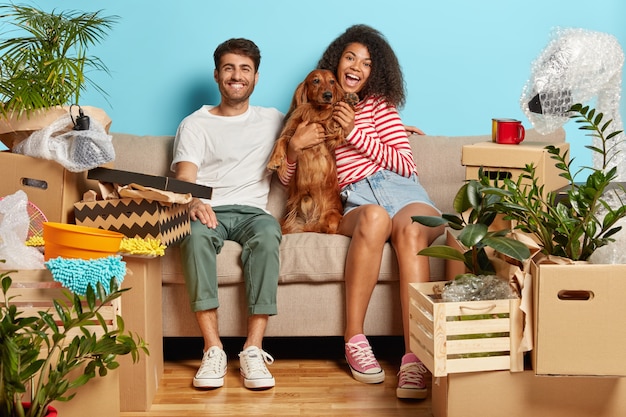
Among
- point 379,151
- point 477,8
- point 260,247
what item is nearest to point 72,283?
point 260,247

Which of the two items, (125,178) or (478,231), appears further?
(125,178)

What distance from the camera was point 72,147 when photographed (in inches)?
101

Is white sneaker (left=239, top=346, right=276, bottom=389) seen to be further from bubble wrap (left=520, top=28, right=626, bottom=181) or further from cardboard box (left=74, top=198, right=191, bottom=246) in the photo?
bubble wrap (left=520, top=28, right=626, bottom=181)

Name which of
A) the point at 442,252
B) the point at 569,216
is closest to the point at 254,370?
the point at 442,252

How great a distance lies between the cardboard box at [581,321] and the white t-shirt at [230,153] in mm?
1274

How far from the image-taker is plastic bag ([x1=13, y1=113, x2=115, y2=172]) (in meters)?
2.55

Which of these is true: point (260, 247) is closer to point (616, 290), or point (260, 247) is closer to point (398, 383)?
point (398, 383)

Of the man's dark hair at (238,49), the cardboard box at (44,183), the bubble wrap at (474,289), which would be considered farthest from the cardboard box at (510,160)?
the cardboard box at (44,183)

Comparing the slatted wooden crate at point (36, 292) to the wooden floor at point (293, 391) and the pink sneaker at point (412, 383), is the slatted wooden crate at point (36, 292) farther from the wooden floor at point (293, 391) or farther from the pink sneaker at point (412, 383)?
the pink sneaker at point (412, 383)

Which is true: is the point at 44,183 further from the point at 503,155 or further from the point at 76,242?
the point at 503,155

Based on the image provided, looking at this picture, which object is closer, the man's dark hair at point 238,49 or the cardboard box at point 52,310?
the cardboard box at point 52,310

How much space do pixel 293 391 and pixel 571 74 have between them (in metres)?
1.26

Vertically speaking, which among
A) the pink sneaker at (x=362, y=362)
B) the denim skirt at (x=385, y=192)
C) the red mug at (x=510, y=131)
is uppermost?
the red mug at (x=510, y=131)

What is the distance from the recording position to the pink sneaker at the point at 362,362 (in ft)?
9.21
